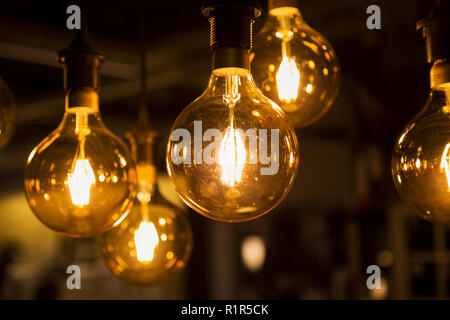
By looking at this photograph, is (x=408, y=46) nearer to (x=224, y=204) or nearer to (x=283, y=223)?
(x=224, y=204)

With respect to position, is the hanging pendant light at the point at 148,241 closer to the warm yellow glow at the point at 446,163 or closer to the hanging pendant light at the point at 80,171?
the hanging pendant light at the point at 80,171

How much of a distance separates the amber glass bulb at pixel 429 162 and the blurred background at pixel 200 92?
4.88 feet

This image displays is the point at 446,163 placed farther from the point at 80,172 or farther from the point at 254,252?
the point at 254,252

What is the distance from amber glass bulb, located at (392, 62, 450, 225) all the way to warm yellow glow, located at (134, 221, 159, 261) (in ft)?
1.63

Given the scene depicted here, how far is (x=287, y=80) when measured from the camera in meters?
1.01

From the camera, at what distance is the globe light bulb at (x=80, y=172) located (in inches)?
34.8

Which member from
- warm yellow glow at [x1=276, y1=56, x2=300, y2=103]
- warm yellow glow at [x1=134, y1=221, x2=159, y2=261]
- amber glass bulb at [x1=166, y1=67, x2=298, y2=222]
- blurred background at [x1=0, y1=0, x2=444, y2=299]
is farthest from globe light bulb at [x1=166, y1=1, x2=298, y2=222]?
blurred background at [x1=0, y1=0, x2=444, y2=299]

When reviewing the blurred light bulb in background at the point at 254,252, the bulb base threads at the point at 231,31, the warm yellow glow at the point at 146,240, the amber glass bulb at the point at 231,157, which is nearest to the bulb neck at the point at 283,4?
the bulb base threads at the point at 231,31

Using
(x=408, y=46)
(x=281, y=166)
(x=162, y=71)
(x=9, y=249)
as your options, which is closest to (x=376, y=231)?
(x=408, y=46)

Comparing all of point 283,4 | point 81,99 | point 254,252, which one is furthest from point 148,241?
point 254,252

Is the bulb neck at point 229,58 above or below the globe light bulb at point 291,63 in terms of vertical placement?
below

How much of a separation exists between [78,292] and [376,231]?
422cm

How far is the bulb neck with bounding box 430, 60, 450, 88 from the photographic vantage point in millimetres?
818

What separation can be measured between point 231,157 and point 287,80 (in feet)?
1.14
